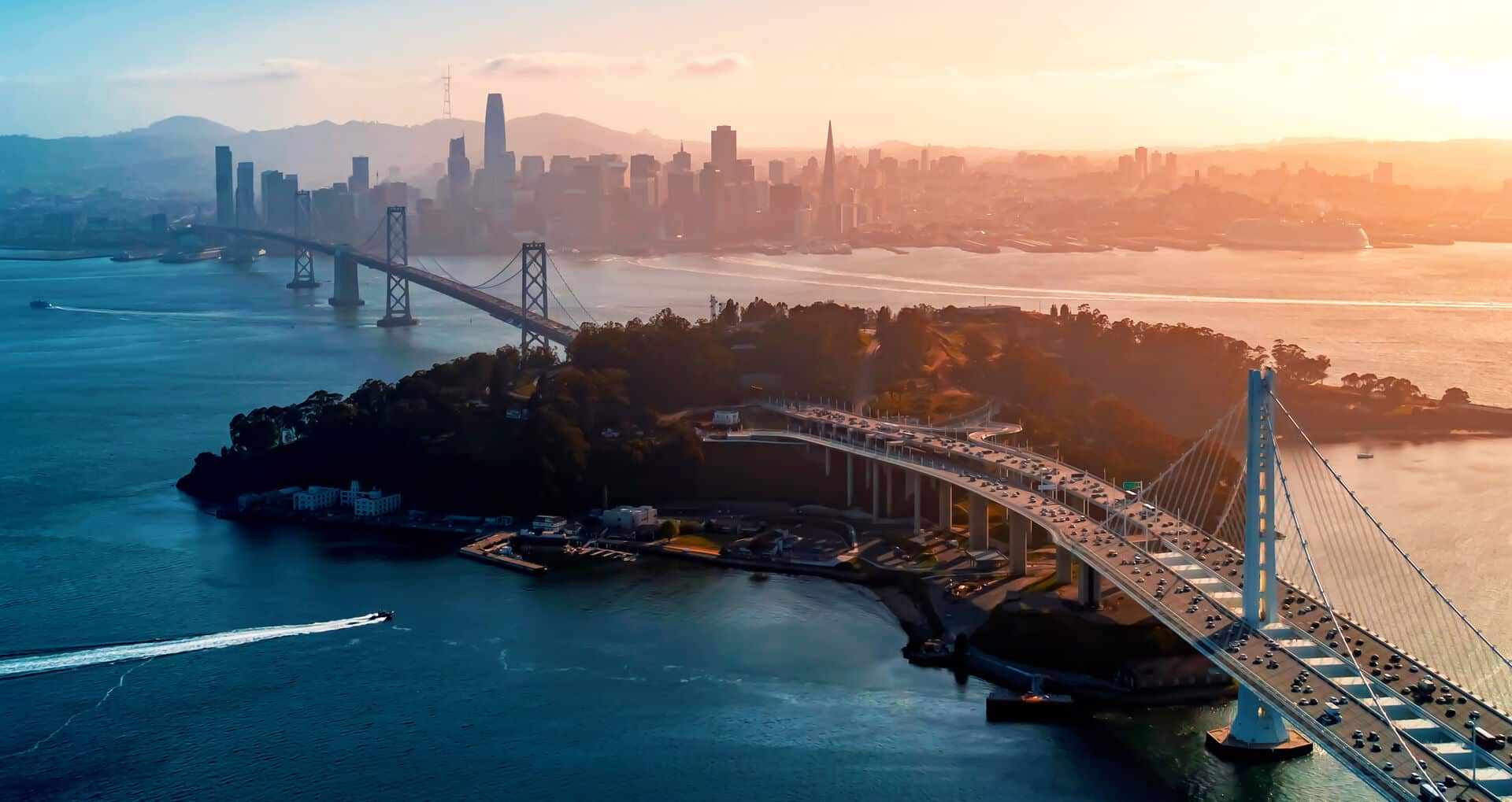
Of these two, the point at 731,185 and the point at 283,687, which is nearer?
the point at 283,687

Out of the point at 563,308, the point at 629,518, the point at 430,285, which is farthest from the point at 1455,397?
the point at 430,285

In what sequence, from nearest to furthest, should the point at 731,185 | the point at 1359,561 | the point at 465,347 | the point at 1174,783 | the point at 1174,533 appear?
the point at 1174,783
the point at 1174,533
the point at 1359,561
the point at 465,347
the point at 731,185

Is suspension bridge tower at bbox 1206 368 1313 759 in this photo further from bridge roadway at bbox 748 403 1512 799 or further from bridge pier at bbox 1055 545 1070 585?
bridge pier at bbox 1055 545 1070 585

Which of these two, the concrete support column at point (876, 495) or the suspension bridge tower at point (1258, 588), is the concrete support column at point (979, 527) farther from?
the suspension bridge tower at point (1258, 588)

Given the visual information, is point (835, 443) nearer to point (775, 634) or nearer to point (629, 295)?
point (775, 634)

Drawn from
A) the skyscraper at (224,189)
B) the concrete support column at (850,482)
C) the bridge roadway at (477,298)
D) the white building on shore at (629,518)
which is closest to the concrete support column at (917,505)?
the concrete support column at (850,482)

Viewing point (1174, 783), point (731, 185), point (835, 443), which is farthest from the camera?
point (731, 185)

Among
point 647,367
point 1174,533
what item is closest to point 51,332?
point 647,367
